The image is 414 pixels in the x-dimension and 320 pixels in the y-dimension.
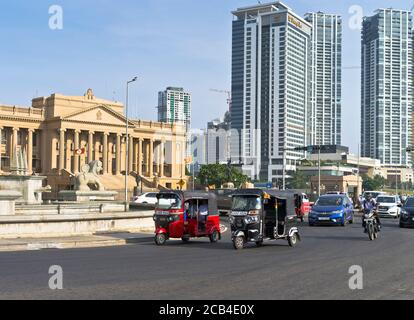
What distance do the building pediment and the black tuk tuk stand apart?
84.2 m

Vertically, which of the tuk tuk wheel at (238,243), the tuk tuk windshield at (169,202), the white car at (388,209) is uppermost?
the tuk tuk windshield at (169,202)

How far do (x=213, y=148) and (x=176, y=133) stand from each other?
5711 cm

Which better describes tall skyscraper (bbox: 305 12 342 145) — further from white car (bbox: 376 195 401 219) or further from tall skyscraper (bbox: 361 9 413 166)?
white car (bbox: 376 195 401 219)

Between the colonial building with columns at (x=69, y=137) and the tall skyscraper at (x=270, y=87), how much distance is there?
52.5 m

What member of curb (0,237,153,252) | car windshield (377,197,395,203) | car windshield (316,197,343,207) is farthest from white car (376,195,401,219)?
curb (0,237,153,252)

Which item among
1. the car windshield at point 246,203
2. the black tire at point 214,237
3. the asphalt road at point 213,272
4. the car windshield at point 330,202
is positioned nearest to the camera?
the asphalt road at point 213,272

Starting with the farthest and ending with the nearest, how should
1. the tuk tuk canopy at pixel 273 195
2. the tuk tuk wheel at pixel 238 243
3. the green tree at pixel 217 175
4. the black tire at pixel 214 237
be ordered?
the green tree at pixel 217 175, the black tire at pixel 214 237, the tuk tuk canopy at pixel 273 195, the tuk tuk wheel at pixel 238 243

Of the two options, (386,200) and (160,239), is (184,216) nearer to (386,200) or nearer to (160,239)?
(160,239)

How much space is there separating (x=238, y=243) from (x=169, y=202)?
3.70 metres

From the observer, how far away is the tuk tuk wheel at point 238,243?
19531 mm

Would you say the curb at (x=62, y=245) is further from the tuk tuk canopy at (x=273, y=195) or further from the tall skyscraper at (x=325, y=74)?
the tall skyscraper at (x=325, y=74)

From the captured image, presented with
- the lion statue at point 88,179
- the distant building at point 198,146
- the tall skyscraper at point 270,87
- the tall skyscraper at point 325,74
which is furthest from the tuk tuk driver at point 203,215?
the tall skyscraper at point 325,74

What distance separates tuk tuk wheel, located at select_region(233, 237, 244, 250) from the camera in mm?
19531

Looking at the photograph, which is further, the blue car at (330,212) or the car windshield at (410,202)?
the blue car at (330,212)
